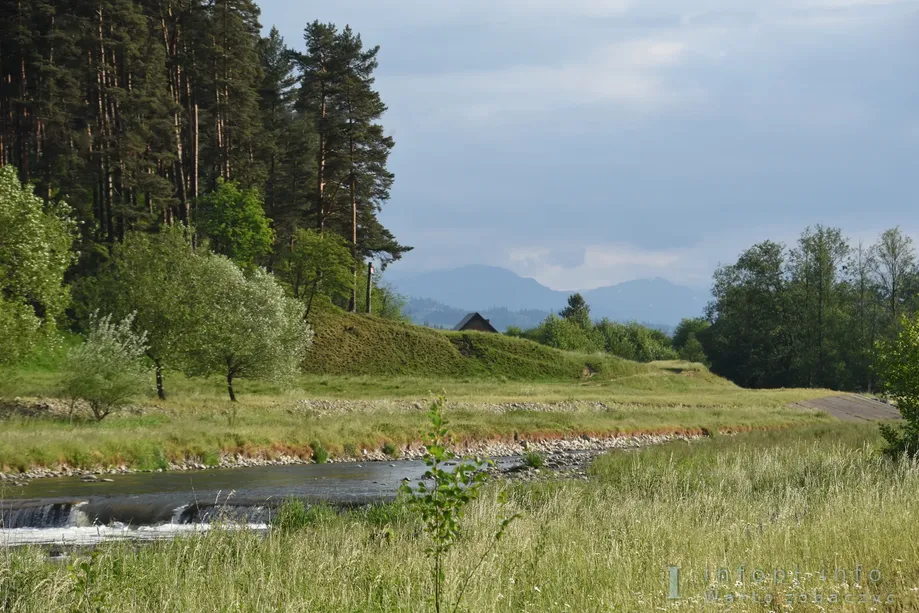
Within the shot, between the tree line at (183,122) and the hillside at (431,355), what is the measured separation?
21.0ft

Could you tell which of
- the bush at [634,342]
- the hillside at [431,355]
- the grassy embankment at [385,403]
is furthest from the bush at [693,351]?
the hillside at [431,355]

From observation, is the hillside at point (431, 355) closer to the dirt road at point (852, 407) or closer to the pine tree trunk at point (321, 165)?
the pine tree trunk at point (321, 165)

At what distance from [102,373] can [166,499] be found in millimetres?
13626

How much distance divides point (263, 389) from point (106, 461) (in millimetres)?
23267

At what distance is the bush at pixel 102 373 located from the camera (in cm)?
3294

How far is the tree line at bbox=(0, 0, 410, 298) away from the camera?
2016 inches

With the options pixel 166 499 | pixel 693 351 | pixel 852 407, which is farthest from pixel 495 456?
pixel 693 351

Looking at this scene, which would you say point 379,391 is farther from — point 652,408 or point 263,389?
point 652,408

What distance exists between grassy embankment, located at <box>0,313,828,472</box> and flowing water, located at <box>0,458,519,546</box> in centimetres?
229

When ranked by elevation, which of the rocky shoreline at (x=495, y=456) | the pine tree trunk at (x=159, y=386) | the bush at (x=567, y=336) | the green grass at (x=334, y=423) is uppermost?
the bush at (x=567, y=336)

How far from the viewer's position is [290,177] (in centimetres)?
7675

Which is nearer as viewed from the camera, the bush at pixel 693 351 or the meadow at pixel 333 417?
the meadow at pixel 333 417

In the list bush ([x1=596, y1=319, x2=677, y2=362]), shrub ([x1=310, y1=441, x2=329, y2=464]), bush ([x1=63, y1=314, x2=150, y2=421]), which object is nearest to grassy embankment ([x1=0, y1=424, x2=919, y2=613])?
shrub ([x1=310, y1=441, x2=329, y2=464])

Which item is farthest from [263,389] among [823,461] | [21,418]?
[823,461]
